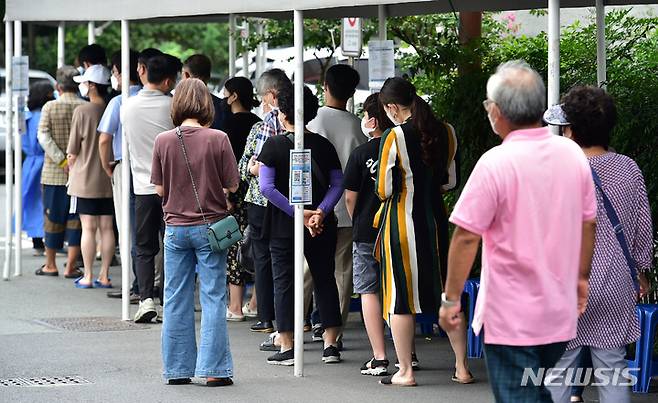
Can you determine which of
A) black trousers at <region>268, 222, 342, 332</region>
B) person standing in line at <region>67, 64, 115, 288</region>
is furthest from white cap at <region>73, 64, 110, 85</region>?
black trousers at <region>268, 222, 342, 332</region>

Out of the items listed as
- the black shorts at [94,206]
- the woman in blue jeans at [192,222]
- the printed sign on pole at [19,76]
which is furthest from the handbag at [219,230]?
the printed sign on pole at [19,76]

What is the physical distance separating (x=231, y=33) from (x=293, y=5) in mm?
5878

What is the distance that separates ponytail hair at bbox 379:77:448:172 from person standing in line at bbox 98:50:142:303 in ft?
11.7

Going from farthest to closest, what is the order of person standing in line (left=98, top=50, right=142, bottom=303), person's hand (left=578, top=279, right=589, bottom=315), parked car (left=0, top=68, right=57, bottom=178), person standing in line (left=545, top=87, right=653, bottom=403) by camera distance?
parked car (left=0, top=68, right=57, bottom=178) < person standing in line (left=98, top=50, right=142, bottom=303) < person standing in line (left=545, top=87, right=653, bottom=403) < person's hand (left=578, top=279, right=589, bottom=315)

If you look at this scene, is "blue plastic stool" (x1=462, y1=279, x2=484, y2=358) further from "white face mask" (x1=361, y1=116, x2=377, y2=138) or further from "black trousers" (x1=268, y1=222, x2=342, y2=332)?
"white face mask" (x1=361, y1=116, x2=377, y2=138)

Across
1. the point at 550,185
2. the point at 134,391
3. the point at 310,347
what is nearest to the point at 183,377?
the point at 134,391

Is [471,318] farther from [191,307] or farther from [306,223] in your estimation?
[191,307]

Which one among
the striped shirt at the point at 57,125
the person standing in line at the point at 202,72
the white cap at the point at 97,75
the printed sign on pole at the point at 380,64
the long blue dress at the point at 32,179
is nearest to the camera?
the printed sign on pole at the point at 380,64

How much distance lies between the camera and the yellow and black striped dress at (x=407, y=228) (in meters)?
7.66

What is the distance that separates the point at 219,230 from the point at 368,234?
0.96m

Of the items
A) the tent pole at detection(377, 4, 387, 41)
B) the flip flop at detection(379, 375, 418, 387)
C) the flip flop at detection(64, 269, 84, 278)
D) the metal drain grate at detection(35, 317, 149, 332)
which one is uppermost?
the tent pole at detection(377, 4, 387, 41)

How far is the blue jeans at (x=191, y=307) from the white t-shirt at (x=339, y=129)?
57.7 inches

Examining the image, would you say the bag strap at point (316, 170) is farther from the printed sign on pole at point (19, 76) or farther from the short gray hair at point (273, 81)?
the printed sign on pole at point (19, 76)

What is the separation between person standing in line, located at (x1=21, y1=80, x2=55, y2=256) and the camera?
13992 mm
